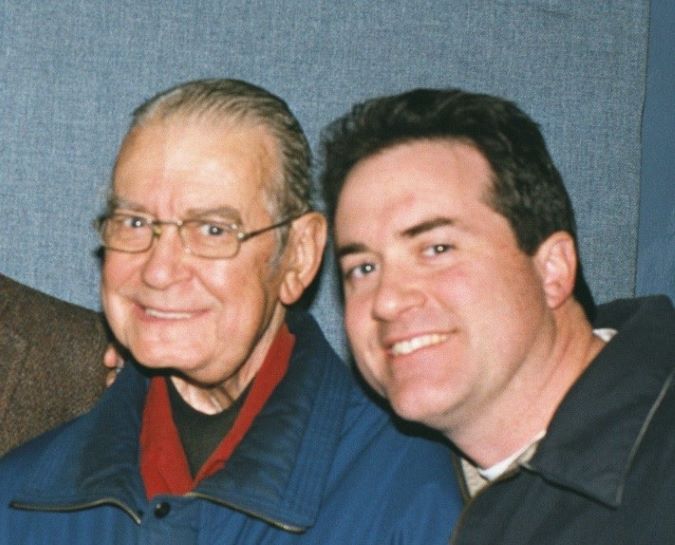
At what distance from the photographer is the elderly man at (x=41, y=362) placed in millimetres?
2293

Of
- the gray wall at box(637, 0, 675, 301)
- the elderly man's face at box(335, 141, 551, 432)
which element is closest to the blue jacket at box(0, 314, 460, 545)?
the elderly man's face at box(335, 141, 551, 432)

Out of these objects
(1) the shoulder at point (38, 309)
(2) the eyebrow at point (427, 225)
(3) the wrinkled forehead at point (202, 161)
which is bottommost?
(1) the shoulder at point (38, 309)

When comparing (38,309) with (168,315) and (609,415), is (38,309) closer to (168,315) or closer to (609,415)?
(168,315)

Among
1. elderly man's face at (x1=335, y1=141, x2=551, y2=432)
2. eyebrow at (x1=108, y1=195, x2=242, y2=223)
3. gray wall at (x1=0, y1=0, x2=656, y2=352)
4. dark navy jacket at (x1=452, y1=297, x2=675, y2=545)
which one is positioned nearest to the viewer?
dark navy jacket at (x1=452, y1=297, x2=675, y2=545)

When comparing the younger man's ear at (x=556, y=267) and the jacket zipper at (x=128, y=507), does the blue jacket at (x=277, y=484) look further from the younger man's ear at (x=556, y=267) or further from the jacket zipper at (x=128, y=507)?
the younger man's ear at (x=556, y=267)

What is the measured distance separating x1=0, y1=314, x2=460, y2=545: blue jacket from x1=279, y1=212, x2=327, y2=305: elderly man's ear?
0.09m

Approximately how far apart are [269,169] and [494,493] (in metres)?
0.60

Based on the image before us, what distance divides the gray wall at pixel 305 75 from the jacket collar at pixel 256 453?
1.65 feet

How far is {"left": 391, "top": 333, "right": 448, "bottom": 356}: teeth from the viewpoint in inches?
75.1

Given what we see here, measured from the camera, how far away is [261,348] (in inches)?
84.8

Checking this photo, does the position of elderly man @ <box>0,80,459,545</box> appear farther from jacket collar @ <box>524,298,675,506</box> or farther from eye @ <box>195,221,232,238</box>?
jacket collar @ <box>524,298,675,506</box>

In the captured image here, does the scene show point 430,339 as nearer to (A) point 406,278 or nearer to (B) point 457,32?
(A) point 406,278

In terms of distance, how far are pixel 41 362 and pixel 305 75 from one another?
0.78 m

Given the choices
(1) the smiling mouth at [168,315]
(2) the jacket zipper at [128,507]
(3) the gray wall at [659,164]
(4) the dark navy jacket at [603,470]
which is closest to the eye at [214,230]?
(1) the smiling mouth at [168,315]
